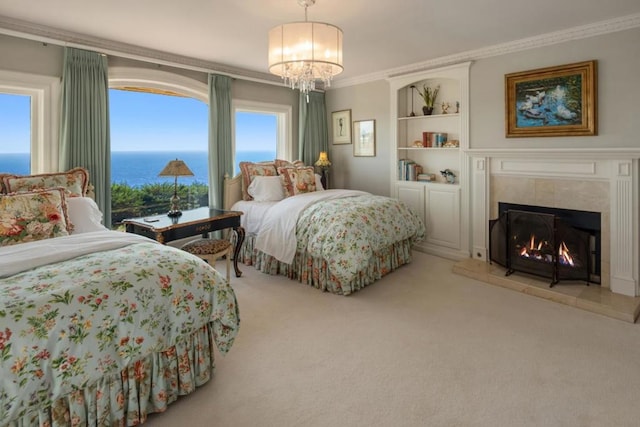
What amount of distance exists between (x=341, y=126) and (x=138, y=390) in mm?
4713

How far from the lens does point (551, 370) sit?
228cm

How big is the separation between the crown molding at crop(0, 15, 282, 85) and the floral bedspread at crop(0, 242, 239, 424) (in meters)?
2.37

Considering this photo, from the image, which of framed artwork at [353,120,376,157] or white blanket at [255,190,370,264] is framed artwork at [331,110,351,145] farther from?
white blanket at [255,190,370,264]

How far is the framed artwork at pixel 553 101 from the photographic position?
3453 mm

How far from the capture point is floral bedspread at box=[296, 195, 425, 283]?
3.37m

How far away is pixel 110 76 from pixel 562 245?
4781 mm

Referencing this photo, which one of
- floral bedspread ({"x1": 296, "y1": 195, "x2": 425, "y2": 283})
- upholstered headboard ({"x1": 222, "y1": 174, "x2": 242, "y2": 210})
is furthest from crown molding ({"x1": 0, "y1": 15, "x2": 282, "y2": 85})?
floral bedspread ({"x1": 296, "y1": 195, "x2": 425, "y2": 283})

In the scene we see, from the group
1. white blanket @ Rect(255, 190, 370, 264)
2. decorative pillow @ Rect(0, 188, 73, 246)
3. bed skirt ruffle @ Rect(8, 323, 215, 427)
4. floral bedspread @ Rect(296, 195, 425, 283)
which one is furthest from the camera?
white blanket @ Rect(255, 190, 370, 264)

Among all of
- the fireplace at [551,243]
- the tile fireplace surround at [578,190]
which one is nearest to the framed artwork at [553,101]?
the tile fireplace surround at [578,190]

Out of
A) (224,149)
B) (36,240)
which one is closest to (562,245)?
(224,149)

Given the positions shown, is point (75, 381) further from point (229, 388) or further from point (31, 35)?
point (31, 35)

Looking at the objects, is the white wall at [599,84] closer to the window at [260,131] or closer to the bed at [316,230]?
the bed at [316,230]

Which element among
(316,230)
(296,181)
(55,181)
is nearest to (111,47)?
(55,181)

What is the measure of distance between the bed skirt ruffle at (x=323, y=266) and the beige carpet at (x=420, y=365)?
0.67ft
